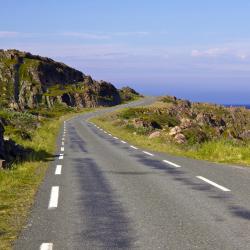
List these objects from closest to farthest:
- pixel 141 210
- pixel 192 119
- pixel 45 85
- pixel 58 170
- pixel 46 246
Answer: pixel 46 246, pixel 141 210, pixel 58 170, pixel 192 119, pixel 45 85

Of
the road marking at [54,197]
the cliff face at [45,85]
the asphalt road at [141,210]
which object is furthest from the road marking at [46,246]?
the cliff face at [45,85]

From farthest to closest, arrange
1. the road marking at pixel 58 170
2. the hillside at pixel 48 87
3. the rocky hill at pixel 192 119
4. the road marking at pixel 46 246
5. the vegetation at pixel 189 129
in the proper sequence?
the hillside at pixel 48 87, the rocky hill at pixel 192 119, the vegetation at pixel 189 129, the road marking at pixel 58 170, the road marking at pixel 46 246

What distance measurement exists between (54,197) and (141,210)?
2.43 m

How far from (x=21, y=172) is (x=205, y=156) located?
9.44 metres

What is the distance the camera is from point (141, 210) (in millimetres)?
9148

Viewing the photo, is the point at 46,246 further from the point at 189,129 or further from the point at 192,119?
the point at 192,119

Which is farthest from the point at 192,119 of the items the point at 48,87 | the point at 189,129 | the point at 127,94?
the point at 127,94

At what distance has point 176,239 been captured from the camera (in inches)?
275

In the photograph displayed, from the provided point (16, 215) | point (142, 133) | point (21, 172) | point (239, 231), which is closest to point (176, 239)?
point (239, 231)

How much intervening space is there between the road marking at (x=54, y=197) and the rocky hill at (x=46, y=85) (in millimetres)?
87889

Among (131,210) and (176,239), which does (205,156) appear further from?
(176,239)

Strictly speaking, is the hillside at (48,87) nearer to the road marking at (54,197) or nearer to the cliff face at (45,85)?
the cliff face at (45,85)

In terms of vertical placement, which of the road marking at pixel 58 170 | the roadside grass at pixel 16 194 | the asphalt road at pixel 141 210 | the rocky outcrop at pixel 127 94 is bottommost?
the road marking at pixel 58 170

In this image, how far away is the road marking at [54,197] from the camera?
9.75 meters
